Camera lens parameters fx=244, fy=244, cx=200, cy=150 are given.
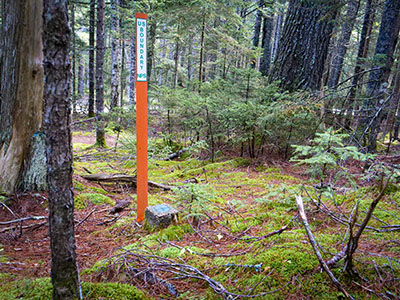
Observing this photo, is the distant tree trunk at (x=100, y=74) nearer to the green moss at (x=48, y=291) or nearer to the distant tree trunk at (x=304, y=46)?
the distant tree trunk at (x=304, y=46)

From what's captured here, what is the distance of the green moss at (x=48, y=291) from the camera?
1.86 metres

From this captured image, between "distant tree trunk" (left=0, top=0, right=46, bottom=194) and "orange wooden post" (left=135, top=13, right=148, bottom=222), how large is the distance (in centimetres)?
206

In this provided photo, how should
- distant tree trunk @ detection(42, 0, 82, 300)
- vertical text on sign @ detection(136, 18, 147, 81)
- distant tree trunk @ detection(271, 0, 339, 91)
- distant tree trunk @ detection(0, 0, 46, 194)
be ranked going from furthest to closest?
distant tree trunk @ detection(271, 0, 339, 91) → distant tree trunk @ detection(0, 0, 46, 194) → vertical text on sign @ detection(136, 18, 147, 81) → distant tree trunk @ detection(42, 0, 82, 300)

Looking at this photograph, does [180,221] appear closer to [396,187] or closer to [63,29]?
[63,29]

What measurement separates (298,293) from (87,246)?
2.54 meters

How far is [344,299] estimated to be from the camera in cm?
176

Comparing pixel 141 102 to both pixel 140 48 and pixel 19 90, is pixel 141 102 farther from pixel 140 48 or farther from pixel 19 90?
pixel 19 90

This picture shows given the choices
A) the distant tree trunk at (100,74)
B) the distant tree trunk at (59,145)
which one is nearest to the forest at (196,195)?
the distant tree trunk at (59,145)

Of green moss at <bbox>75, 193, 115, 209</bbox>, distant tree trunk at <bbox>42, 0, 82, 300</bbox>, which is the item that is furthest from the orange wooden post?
distant tree trunk at <bbox>42, 0, 82, 300</bbox>

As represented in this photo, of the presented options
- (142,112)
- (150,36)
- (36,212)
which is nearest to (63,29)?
(142,112)

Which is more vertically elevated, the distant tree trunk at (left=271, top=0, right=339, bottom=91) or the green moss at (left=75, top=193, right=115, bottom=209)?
the distant tree trunk at (left=271, top=0, right=339, bottom=91)

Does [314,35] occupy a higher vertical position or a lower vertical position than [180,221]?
higher

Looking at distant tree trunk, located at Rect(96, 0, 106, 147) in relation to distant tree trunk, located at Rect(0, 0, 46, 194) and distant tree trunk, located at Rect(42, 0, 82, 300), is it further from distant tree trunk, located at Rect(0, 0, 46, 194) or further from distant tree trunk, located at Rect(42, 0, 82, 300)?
distant tree trunk, located at Rect(42, 0, 82, 300)

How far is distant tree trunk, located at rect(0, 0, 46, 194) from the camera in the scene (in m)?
4.07
